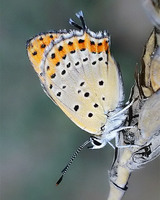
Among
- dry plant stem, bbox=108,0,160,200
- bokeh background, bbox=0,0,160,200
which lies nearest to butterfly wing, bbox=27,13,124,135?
dry plant stem, bbox=108,0,160,200

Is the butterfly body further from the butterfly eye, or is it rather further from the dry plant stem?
the dry plant stem

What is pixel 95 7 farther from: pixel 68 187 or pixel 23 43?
pixel 68 187

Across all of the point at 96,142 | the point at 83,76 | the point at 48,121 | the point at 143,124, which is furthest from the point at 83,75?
the point at 48,121

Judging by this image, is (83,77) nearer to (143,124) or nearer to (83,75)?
(83,75)

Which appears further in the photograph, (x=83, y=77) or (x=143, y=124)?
(x=83, y=77)

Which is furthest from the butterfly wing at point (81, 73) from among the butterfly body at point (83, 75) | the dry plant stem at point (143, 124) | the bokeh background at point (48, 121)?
the bokeh background at point (48, 121)
